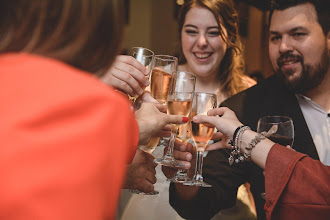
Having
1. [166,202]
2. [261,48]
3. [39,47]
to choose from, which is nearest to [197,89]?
[166,202]

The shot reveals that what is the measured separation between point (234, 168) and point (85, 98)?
1625 mm

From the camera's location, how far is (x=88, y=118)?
581 millimetres

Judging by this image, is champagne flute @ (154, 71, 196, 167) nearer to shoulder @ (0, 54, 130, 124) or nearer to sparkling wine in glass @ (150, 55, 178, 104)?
sparkling wine in glass @ (150, 55, 178, 104)

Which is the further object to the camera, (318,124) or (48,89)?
(318,124)

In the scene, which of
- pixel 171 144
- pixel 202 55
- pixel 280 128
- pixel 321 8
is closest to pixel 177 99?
pixel 171 144

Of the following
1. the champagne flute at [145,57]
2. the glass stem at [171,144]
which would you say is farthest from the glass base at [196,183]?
the champagne flute at [145,57]

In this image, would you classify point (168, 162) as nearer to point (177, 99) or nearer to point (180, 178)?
point (180, 178)

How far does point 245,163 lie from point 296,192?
722 millimetres

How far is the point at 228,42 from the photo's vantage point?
2.62 m

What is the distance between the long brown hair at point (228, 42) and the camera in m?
2.54

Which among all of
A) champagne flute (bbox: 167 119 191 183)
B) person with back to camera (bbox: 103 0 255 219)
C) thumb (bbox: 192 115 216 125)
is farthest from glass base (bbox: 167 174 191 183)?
person with back to camera (bbox: 103 0 255 219)

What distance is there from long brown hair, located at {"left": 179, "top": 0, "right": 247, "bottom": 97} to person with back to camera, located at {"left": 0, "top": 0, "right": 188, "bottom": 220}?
1941mm

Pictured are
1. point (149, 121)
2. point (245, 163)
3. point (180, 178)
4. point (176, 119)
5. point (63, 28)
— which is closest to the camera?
point (63, 28)

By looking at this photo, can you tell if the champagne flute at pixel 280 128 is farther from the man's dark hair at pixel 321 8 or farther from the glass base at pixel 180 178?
the man's dark hair at pixel 321 8
